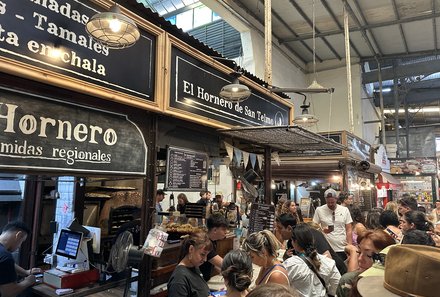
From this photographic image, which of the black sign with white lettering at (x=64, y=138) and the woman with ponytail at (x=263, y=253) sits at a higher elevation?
the black sign with white lettering at (x=64, y=138)

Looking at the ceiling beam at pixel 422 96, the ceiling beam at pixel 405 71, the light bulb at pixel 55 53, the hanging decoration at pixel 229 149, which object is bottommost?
the hanging decoration at pixel 229 149

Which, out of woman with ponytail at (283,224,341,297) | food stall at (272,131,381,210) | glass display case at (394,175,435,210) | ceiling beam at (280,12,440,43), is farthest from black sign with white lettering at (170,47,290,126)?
glass display case at (394,175,435,210)

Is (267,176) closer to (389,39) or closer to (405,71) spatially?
(389,39)

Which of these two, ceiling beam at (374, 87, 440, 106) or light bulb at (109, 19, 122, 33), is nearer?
light bulb at (109, 19, 122, 33)

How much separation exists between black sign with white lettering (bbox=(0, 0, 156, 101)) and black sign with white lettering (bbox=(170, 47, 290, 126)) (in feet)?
1.26

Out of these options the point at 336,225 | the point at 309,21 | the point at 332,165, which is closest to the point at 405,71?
the point at 309,21

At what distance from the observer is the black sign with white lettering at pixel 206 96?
339cm

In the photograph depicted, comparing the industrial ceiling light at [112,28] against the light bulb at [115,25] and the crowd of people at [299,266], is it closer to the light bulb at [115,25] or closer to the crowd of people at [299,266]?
the light bulb at [115,25]

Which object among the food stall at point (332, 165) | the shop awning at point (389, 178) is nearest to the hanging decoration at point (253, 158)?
the food stall at point (332, 165)

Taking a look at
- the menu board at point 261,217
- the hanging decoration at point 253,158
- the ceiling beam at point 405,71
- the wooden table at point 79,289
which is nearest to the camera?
the wooden table at point 79,289

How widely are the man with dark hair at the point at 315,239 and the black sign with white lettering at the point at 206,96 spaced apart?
1.44 m

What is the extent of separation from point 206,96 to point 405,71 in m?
15.4

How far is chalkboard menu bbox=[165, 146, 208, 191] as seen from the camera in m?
3.42

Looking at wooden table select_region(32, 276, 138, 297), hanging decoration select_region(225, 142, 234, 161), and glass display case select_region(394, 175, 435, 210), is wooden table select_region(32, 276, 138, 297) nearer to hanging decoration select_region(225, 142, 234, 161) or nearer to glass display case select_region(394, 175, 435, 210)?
hanging decoration select_region(225, 142, 234, 161)
